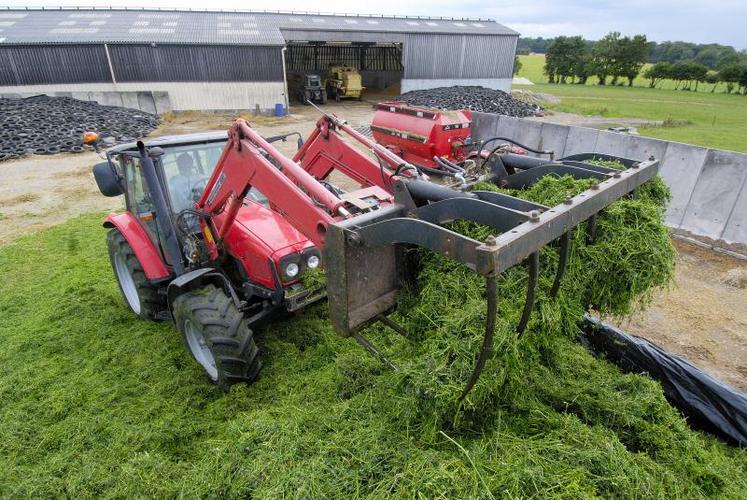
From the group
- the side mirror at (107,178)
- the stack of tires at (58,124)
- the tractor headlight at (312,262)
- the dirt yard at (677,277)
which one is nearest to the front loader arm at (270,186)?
the tractor headlight at (312,262)

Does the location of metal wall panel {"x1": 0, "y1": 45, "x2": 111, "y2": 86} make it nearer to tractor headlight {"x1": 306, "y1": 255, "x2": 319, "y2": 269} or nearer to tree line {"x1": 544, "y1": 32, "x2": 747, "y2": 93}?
tractor headlight {"x1": 306, "y1": 255, "x2": 319, "y2": 269}

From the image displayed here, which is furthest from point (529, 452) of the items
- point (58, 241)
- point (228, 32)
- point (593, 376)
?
point (228, 32)

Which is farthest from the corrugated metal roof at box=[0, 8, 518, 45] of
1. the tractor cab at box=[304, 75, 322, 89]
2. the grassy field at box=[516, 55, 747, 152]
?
the grassy field at box=[516, 55, 747, 152]

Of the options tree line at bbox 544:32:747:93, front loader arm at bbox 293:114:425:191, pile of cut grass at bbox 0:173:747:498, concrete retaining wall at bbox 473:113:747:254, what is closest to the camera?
pile of cut grass at bbox 0:173:747:498

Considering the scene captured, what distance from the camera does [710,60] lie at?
238 feet

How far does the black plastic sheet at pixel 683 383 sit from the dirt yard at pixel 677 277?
617mm

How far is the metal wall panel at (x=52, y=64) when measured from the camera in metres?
19.2

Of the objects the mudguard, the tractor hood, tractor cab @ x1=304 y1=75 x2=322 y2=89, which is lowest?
tractor cab @ x1=304 y1=75 x2=322 y2=89

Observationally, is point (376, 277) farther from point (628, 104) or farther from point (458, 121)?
point (628, 104)

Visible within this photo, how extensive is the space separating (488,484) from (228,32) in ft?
83.6

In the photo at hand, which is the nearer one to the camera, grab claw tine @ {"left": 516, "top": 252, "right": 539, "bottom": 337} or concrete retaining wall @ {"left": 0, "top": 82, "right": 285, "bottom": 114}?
grab claw tine @ {"left": 516, "top": 252, "right": 539, "bottom": 337}

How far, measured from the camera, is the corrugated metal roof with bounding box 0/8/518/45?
20656 mm

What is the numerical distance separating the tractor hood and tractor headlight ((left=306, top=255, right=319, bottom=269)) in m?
0.16

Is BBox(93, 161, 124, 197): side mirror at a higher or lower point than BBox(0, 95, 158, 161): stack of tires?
higher
